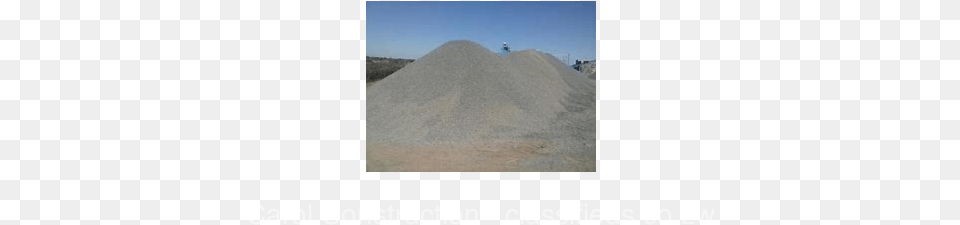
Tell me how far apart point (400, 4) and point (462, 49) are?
171 cm

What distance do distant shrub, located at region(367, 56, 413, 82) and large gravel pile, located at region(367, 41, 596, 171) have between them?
0.16 meters

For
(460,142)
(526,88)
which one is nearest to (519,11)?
(526,88)

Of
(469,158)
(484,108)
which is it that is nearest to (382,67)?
(484,108)

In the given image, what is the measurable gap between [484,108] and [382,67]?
2451mm

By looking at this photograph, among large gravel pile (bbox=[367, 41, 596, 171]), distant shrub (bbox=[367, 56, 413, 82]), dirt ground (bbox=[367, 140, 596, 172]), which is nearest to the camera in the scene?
dirt ground (bbox=[367, 140, 596, 172])

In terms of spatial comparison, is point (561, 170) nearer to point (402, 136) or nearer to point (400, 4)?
point (402, 136)

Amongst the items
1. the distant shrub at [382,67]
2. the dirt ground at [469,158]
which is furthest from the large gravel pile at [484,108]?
the distant shrub at [382,67]

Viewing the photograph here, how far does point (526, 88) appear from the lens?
8.56 metres

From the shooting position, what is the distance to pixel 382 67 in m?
9.22

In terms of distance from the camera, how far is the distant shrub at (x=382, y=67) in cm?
819

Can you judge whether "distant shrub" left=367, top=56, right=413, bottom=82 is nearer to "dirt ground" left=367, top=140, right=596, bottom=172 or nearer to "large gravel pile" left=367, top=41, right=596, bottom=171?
"large gravel pile" left=367, top=41, right=596, bottom=171

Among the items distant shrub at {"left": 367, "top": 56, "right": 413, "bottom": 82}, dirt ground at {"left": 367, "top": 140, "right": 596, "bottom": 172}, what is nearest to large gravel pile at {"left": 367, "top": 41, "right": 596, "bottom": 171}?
dirt ground at {"left": 367, "top": 140, "right": 596, "bottom": 172}

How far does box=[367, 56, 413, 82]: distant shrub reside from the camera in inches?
323

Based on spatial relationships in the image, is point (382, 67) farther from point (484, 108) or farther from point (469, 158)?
point (469, 158)
